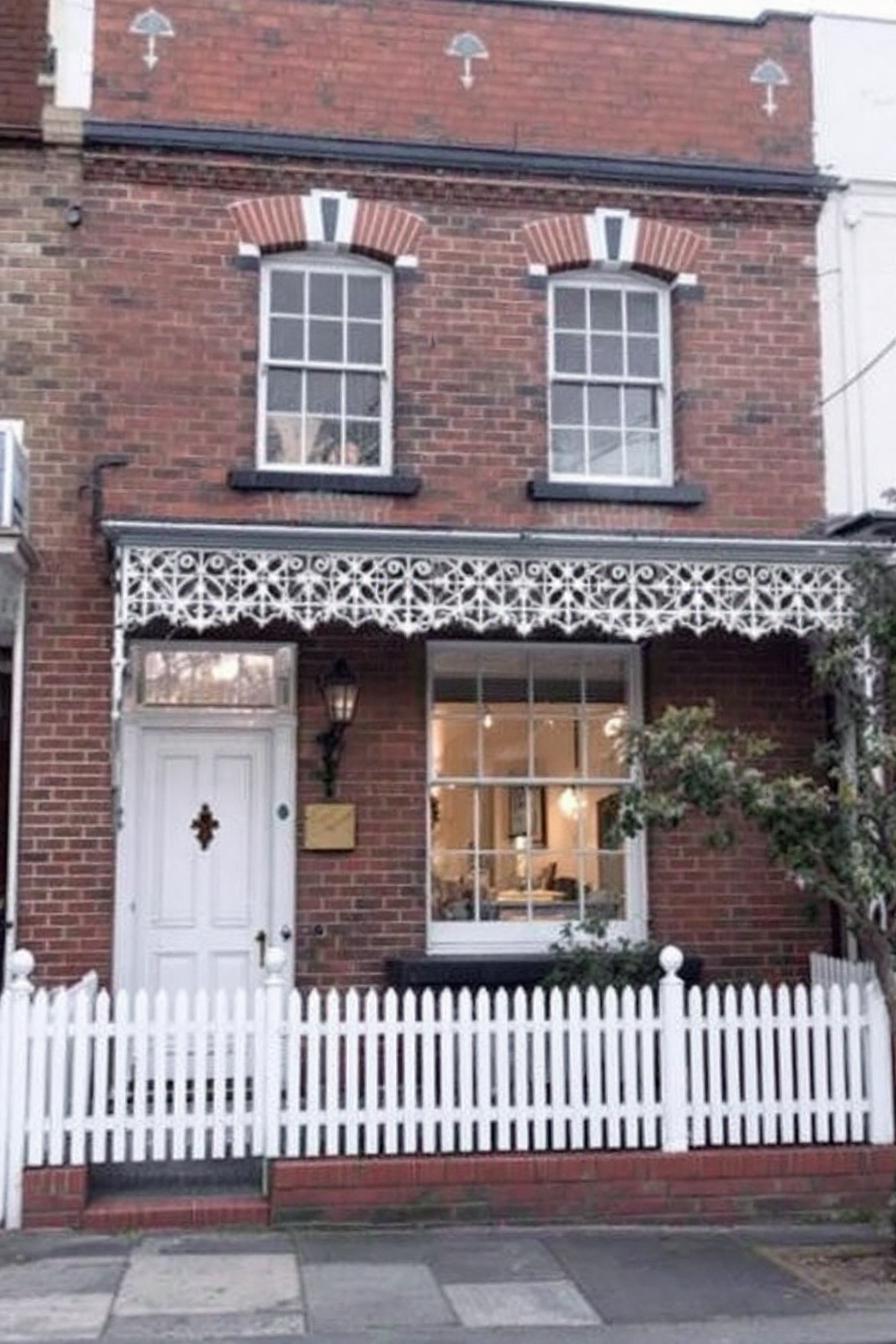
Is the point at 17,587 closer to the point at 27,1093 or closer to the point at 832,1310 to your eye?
the point at 27,1093

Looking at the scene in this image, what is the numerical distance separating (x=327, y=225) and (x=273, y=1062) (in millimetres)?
5684

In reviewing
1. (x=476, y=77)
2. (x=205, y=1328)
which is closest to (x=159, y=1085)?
(x=205, y=1328)

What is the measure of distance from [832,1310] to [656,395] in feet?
21.0

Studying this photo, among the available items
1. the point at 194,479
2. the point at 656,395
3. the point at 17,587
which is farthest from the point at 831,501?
the point at 17,587

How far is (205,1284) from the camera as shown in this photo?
6953 mm

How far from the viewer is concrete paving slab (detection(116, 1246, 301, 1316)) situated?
21.7 ft

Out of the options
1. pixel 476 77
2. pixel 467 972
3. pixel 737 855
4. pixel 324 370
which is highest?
pixel 476 77

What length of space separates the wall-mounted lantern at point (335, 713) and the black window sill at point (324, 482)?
3.86ft

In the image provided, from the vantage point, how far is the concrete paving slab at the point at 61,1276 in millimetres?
6820

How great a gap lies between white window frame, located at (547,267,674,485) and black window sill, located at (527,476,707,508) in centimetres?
17

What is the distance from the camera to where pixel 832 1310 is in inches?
261

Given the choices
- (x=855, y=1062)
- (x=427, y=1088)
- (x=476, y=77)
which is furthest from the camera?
(x=476, y=77)

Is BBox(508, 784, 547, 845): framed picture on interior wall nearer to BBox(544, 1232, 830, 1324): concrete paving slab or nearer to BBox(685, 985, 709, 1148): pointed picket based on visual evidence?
BBox(685, 985, 709, 1148): pointed picket

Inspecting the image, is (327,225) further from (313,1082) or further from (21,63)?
(313,1082)
